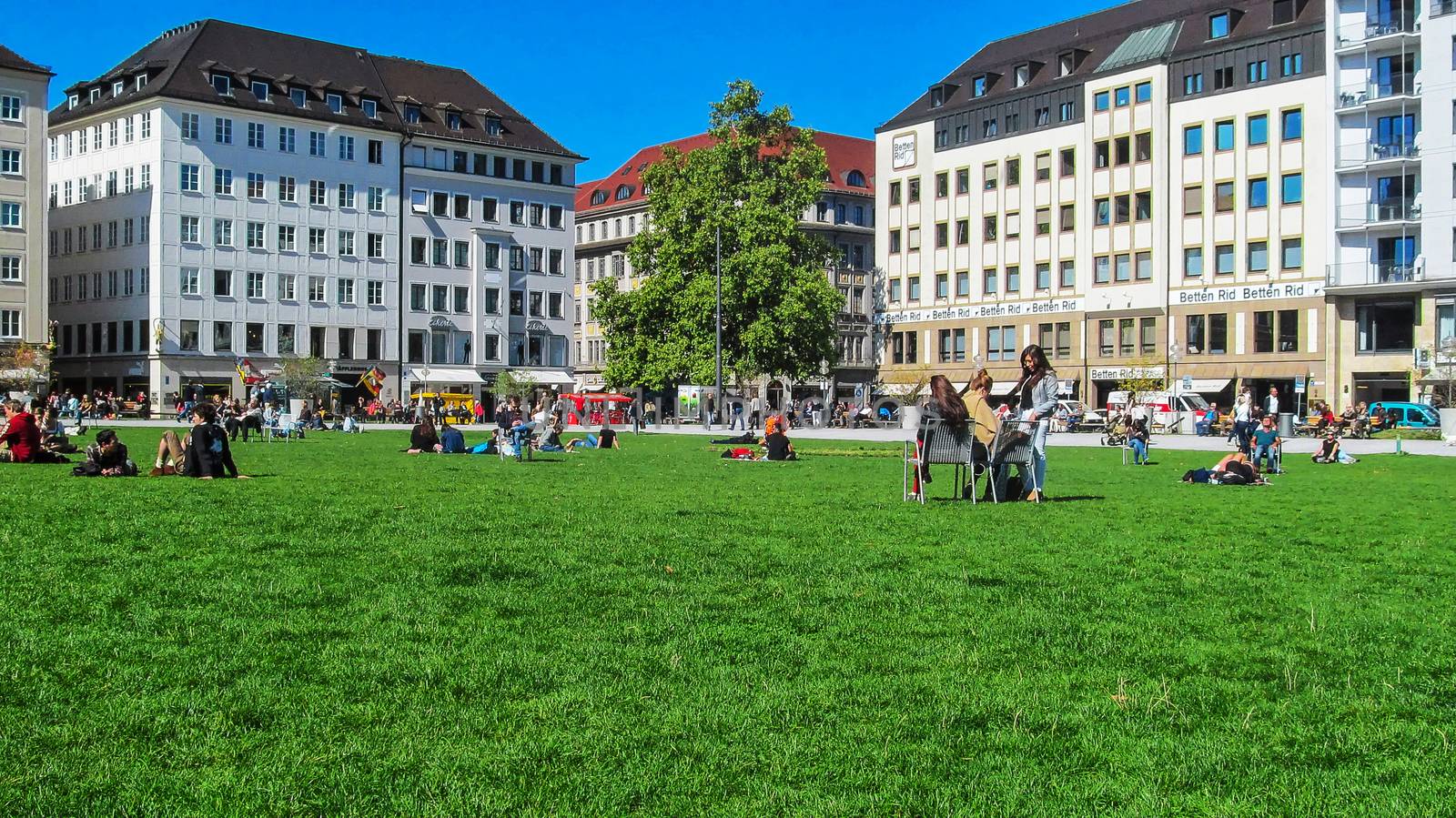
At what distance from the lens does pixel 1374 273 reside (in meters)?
69.6

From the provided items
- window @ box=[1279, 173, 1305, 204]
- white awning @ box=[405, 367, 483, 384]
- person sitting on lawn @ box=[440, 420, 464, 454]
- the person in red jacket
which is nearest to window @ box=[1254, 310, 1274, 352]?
window @ box=[1279, 173, 1305, 204]

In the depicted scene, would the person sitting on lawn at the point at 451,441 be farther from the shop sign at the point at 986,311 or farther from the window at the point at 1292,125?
the shop sign at the point at 986,311

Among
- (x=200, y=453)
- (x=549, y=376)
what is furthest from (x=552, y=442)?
(x=549, y=376)

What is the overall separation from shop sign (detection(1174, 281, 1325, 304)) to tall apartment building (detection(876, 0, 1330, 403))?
0.08 meters

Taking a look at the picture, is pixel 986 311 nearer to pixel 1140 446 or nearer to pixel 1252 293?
pixel 1252 293

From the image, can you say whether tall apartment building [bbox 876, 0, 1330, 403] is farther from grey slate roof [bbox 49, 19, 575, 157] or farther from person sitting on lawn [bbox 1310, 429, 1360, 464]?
person sitting on lawn [bbox 1310, 429, 1360, 464]

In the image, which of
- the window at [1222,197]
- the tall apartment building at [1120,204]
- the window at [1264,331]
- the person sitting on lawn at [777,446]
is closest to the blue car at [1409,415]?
the tall apartment building at [1120,204]

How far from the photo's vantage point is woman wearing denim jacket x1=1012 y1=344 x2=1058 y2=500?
16719mm

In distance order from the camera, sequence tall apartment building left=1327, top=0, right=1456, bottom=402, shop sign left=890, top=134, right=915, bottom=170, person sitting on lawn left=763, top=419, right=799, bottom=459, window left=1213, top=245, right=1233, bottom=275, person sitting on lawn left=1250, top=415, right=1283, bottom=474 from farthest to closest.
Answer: shop sign left=890, top=134, right=915, bottom=170, window left=1213, top=245, right=1233, bottom=275, tall apartment building left=1327, top=0, right=1456, bottom=402, person sitting on lawn left=763, top=419, right=799, bottom=459, person sitting on lawn left=1250, top=415, right=1283, bottom=474

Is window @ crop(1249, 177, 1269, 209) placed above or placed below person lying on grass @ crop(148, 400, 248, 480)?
above

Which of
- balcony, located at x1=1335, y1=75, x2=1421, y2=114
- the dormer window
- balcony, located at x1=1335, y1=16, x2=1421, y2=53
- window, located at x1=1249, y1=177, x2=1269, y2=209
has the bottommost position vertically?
window, located at x1=1249, y1=177, x2=1269, y2=209

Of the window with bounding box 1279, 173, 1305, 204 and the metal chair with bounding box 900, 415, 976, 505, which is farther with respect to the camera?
the window with bounding box 1279, 173, 1305, 204

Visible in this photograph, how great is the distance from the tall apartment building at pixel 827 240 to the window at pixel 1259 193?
3397 centimetres

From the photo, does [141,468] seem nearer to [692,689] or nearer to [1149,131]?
[692,689]
